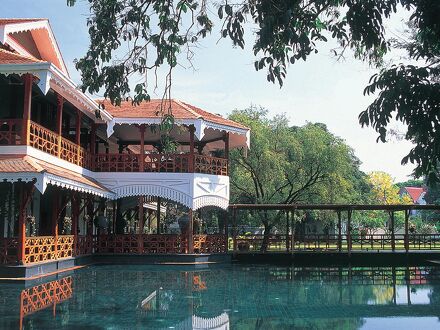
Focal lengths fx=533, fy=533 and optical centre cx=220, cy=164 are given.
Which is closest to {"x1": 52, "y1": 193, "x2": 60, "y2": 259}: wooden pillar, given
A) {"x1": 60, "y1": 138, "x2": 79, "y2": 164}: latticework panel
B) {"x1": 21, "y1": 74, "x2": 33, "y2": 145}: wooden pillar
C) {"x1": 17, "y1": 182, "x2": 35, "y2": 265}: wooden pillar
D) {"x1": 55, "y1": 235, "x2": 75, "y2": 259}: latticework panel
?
{"x1": 55, "y1": 235, "x2": 75, "y2": 259}: latticework panel

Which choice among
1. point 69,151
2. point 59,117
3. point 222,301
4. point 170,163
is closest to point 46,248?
point 69,151

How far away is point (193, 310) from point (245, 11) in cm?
572

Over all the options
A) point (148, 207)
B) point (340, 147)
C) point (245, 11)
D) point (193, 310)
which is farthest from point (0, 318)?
point (148, 207)

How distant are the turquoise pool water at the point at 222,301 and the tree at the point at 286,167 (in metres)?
8.85

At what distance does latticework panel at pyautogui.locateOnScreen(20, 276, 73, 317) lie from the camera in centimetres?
959

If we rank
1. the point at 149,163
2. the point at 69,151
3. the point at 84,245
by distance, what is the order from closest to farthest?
the point at 69,151, the point at 84,245, the point at 149,163

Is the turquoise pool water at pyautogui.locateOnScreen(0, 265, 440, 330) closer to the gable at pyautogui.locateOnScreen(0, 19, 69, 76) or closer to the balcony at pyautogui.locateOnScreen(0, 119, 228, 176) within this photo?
the balcony at pyautogui.locateOnScreen(0, 119, 228, 176)

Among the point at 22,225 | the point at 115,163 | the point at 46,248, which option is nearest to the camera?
the point at 22,225

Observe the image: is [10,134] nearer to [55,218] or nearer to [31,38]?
[55,218]

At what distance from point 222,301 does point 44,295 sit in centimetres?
371

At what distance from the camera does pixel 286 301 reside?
10.8 meters

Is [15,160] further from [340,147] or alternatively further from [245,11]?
[340,147]

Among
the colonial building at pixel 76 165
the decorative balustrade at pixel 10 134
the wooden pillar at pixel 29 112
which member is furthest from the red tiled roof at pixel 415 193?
the wooden pillar at pixel 29 112

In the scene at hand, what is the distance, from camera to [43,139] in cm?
1470
